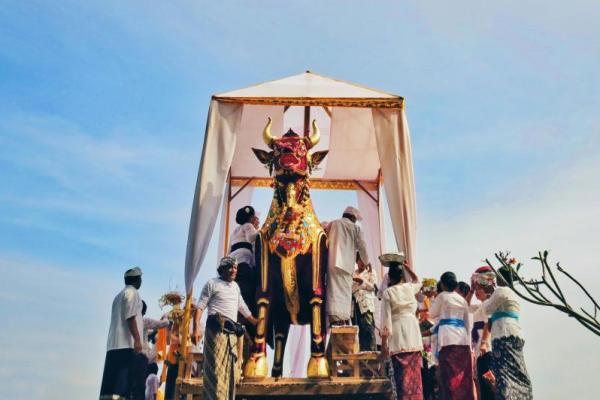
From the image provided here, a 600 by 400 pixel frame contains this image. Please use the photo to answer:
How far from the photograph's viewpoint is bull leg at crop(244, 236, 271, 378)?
6586 mm

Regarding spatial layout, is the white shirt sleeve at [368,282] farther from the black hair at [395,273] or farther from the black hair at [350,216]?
the black hair at [395,273]

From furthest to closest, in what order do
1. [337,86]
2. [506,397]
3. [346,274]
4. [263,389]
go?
[337,86] → [346,274] → [263,389] → [506,397]

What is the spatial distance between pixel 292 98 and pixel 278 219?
5.30ft

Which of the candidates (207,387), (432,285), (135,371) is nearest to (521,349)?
(432,285)

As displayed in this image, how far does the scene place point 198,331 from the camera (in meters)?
6.08

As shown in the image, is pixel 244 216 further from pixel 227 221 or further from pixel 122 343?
pixel 227 221

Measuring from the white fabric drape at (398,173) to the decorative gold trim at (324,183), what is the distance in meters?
3.18

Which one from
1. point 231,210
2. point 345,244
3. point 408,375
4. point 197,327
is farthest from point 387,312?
point 231,210

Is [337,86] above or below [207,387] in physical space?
above

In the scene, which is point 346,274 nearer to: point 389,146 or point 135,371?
point 389,146

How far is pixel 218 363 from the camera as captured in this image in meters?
5.84

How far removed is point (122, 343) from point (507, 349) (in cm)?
379

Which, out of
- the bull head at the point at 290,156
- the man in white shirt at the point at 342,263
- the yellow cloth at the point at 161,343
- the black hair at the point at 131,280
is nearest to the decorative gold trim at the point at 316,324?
the man in white shirt at the point at 342,263

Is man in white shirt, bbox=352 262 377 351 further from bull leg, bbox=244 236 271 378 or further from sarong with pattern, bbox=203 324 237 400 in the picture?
sarong with pattern, bbox=203 324 237 400
